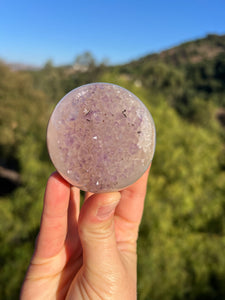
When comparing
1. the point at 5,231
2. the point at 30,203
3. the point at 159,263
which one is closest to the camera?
the point at 159,263

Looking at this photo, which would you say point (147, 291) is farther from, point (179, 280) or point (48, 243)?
point (48, 243)

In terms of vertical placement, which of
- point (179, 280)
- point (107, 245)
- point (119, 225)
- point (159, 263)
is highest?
point (107, 245)

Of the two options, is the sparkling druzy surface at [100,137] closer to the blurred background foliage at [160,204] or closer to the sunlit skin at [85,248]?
the sunlit skin at [85,248]

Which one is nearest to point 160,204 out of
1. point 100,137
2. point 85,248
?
point 85,248

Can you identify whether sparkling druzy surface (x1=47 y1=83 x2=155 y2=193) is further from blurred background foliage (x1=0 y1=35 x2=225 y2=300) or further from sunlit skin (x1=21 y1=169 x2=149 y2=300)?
blurred background foliage (x1=0 y1=35 x2=225 y2=300)

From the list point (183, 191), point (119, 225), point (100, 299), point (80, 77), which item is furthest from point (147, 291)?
point (80, 77)

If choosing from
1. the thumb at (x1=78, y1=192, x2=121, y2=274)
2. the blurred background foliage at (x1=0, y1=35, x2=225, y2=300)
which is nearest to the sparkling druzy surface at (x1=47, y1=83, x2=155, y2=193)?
the thumb at (x1=78, y1=192, x2=121, y2=274)
